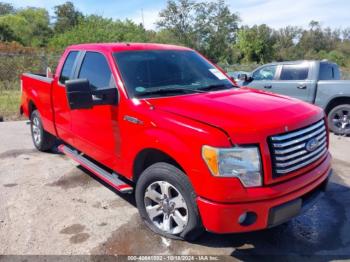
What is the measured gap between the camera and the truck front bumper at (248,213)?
2.72 meters

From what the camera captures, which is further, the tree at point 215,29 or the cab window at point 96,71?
the tree at point 215,29

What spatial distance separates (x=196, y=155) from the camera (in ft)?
9.10

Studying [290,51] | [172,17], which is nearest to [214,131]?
[172,17]

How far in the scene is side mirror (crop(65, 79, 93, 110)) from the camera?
335 cm

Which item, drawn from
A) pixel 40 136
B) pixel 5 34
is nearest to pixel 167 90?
pixel 40 136

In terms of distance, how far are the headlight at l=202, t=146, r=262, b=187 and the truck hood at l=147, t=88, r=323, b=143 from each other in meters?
0.10

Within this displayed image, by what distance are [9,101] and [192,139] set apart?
11132 millimetres

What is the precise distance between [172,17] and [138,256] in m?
34.7

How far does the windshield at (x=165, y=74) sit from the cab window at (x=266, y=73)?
16.7 feet

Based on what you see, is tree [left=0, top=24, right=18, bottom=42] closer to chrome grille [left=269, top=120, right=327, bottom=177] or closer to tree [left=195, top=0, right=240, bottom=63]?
tree [left=195, top=0, right=240, bottom=63]

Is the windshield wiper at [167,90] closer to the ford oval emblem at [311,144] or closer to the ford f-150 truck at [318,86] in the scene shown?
the ford oval emblem at [311,144]

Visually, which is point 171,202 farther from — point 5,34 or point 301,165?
point 5,34

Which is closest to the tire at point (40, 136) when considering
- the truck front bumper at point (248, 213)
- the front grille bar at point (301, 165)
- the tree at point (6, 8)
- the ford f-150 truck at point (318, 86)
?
the truck front bumper at point (248, 213)

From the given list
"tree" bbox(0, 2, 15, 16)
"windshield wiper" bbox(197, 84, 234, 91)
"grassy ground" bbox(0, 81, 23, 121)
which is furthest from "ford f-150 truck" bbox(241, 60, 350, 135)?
"tree" bbox(0, 2, 15, 16)
